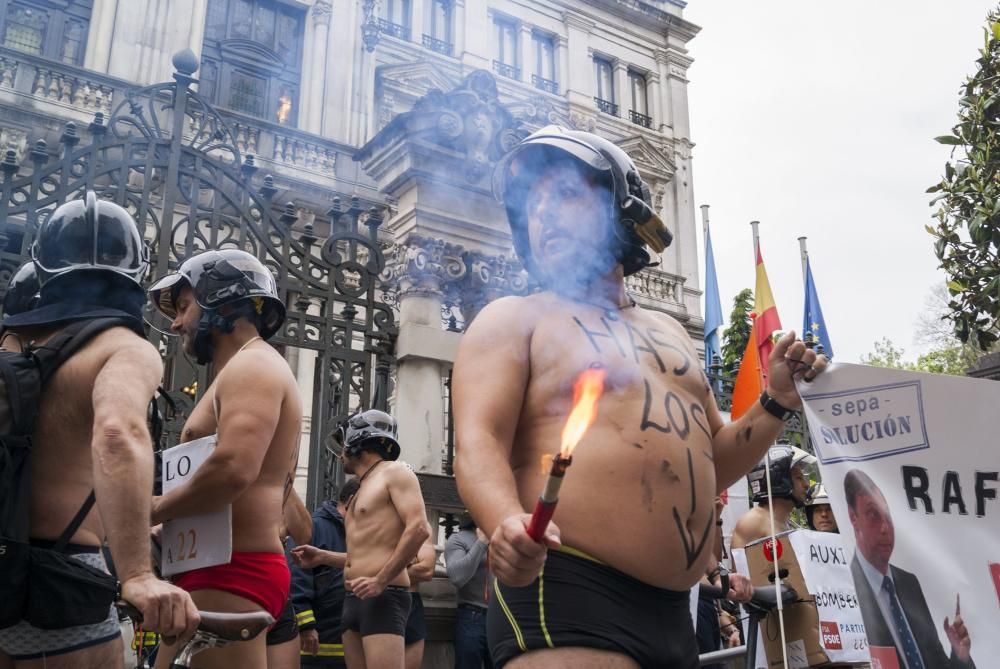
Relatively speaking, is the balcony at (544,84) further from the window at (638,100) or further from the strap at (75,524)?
the strap at (75,524)

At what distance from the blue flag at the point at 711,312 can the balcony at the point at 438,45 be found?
8507mm

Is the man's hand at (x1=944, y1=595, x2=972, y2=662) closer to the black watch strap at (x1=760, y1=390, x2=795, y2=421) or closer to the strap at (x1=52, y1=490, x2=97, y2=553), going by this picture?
the black watch strap at (x1=760, y1=390, x2=795, y2=421)

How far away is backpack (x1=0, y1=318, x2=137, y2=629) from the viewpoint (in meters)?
2.50

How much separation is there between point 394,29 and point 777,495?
16403mm

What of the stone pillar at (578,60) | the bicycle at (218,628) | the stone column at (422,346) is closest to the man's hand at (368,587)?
the stone column at (422,346)

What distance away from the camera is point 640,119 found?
24.5 meters

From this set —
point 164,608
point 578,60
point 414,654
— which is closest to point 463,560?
point 414,654

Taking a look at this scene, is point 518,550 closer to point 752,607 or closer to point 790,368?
point 790,368

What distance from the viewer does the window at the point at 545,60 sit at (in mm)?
22500

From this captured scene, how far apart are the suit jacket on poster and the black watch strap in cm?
111

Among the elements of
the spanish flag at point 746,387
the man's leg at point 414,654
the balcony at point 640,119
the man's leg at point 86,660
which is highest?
the balcony at point 640,119

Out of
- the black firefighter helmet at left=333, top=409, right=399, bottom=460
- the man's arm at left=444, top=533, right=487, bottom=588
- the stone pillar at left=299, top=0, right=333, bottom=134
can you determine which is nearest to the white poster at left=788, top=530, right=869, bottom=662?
the man's arm at left=444, top=533, right=487, bottom=588

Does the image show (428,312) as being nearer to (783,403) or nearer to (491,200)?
(491,200)

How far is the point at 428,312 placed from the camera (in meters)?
7.39
